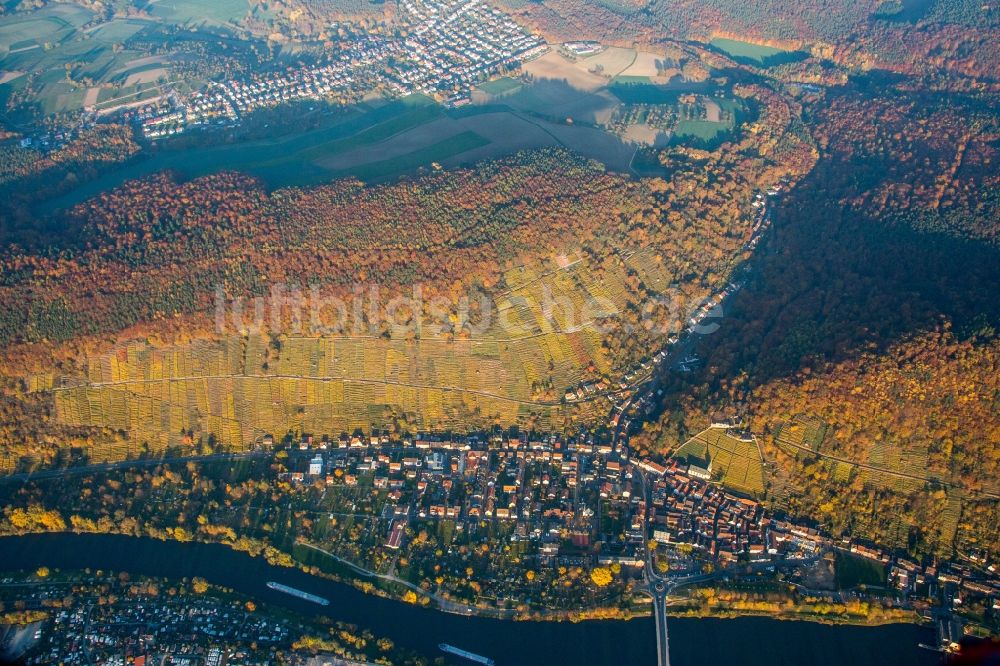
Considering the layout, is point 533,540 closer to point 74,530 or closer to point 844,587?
point 844,587

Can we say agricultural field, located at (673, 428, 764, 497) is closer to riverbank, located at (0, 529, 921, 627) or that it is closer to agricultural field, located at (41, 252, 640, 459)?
agricultural field, located at (41, 252, 640, 459)

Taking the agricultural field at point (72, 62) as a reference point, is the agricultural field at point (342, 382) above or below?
below

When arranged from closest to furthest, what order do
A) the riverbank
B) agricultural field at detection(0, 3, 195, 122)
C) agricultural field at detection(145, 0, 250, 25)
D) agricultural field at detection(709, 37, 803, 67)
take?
the riverbank, agricultural field at detection(0, 3, 195, 122), agricultural field at detection(709, 37, 803, 67), agricultural field at detection(145, 0, 250, 25)

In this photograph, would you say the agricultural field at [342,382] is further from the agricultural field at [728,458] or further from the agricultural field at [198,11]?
the agricultural field at [198,11]

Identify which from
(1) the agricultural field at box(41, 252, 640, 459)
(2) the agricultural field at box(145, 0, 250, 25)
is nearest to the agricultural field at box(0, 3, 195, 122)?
(2) the agricultural field at box(145, 0, 250, 25)

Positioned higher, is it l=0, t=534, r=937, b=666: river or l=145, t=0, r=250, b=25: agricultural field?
l=145, t=0, r=250, b=25: agricultural field

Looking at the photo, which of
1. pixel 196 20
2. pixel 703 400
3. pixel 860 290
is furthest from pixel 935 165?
pixel 196 20

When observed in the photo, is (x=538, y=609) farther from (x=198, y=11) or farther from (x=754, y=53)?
(x=198, y=11)

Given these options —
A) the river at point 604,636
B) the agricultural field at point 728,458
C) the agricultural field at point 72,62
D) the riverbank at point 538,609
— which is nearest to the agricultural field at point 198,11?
the agricultural field at point 72,62
